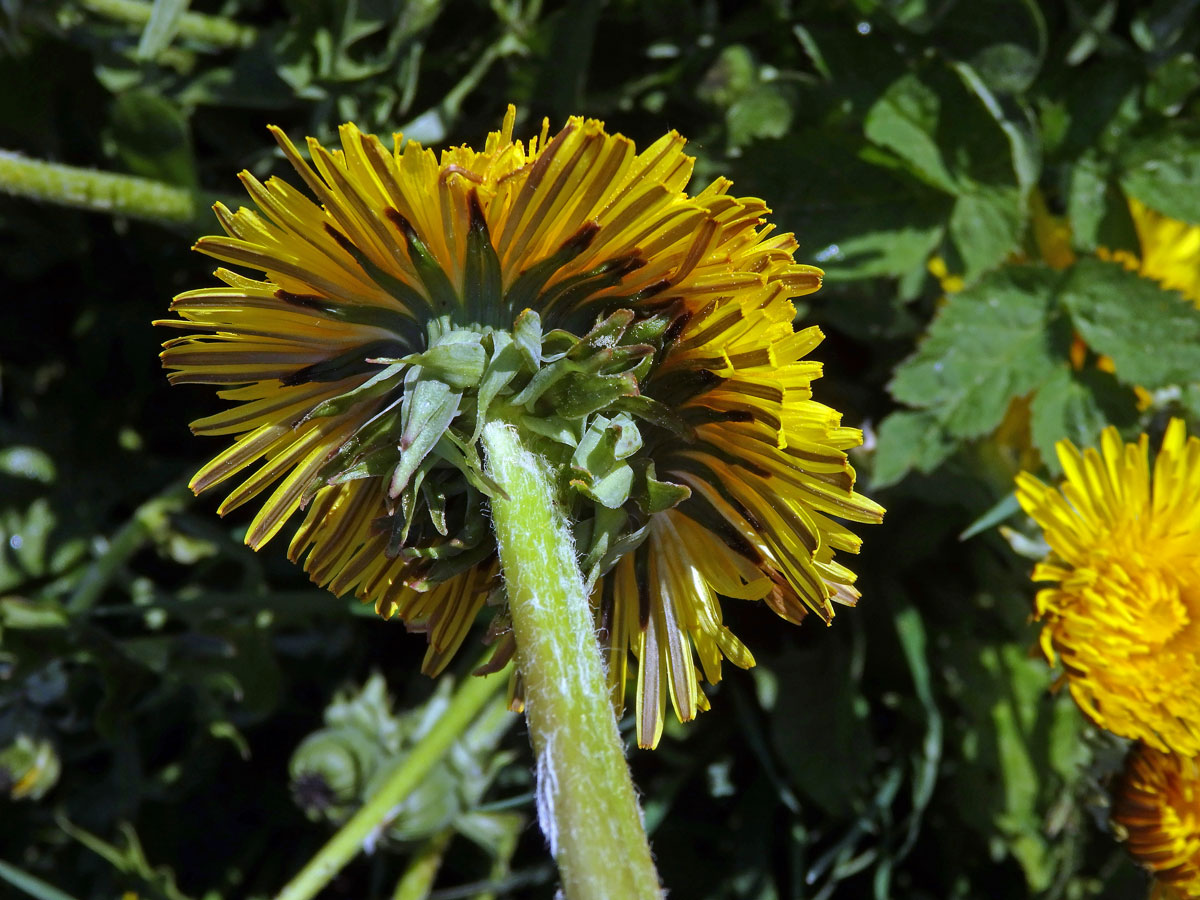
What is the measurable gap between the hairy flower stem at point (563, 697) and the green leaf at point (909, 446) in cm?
105

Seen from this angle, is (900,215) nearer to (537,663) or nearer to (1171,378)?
(1171,378)

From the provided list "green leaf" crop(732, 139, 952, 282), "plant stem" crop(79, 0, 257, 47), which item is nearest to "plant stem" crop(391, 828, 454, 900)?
"green leaf" crop(732, 139, 952, 282)

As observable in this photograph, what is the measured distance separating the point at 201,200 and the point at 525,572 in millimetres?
1521

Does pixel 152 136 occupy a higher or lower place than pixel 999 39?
higher

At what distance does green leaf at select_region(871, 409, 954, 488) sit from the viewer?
2.27 metres

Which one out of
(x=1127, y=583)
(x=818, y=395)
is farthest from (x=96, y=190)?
(x=1127, y=583)

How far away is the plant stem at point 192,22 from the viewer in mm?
2451

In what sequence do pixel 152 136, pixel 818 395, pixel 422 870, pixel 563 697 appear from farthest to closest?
Result: 1. pixel 818 395
2. pixel 422 870
3. pixel 152 136
4. pixel 563 697

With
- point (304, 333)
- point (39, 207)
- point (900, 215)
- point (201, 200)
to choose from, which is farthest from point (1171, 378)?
point (39, 207)

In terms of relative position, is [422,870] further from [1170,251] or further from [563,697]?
[1170,251]

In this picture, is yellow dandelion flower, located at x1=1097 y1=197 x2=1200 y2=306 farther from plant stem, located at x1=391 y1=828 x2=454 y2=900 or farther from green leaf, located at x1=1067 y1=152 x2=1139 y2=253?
plant stem, located at x1=391 y1=828 x2=454 y2=900

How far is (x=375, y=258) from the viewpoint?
4.77 ft

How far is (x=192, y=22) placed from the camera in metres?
2.58

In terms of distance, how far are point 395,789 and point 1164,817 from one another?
1.50 meters
